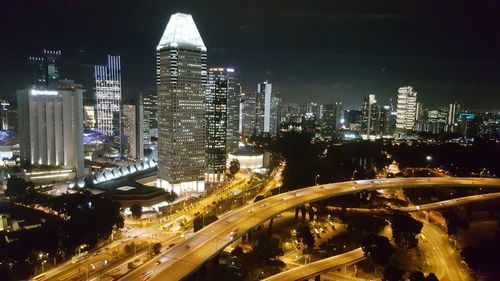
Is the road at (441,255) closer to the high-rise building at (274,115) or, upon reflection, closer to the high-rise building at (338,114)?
the high-rise building at (274,115)

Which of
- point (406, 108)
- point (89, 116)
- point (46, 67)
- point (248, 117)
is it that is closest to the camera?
point (46, 67)

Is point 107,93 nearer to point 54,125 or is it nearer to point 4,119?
point 4,119

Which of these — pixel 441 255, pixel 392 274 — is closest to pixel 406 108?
pixel 441 255

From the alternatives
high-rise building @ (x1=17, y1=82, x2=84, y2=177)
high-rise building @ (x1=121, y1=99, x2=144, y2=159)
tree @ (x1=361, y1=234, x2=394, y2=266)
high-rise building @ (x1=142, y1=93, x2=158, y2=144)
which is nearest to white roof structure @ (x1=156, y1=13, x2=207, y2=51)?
high-rise building @ (x1=17, y1=82, x2=84, y2=177)

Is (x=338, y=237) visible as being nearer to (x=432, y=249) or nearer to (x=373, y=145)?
(x=432, y=249)

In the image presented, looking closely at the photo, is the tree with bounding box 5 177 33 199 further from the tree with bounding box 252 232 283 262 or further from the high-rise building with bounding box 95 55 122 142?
the high-rise building with bounding box 95 55 122 142

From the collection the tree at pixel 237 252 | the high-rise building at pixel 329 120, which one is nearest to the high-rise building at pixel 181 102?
the tree at pixel 237 252

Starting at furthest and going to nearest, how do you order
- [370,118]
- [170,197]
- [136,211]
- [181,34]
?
1. [370,118]
2. [181,34]
3. [170,197]
4. [136,211]

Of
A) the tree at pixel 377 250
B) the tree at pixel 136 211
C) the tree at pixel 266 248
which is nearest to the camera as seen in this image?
the tree at pixel 377 250
